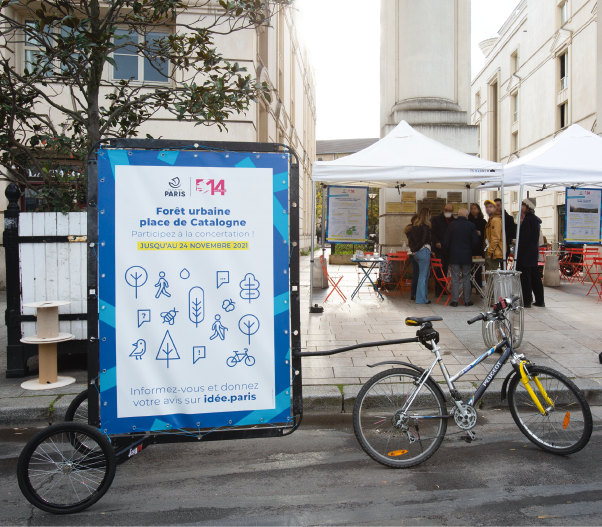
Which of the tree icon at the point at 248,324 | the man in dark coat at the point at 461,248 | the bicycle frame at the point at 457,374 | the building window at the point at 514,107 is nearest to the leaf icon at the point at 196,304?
the tree icon at the point at 248,324

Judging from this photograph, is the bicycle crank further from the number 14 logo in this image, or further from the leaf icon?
the number 14 logo

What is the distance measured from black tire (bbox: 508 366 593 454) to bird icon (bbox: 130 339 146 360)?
2.88 metres

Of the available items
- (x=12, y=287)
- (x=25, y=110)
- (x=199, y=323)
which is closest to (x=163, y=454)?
(x=199, y=323)

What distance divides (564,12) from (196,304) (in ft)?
95.2

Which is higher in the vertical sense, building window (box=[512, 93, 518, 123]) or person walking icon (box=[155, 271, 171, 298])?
building window (box=[512, 93, 518, 123])

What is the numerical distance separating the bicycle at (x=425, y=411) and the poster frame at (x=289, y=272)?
0.61m

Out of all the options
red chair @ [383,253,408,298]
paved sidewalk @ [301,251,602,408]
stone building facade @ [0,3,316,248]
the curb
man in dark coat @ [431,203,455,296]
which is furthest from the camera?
stone building facade @ [0,3,316,248]

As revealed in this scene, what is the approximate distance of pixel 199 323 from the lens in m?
3.41

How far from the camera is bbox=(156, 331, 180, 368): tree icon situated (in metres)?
3.36

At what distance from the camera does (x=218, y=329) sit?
3.43 m

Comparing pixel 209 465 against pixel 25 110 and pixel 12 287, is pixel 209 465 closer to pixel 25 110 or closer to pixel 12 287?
pixel 12 287

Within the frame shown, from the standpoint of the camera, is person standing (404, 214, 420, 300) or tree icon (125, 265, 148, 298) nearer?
tree icon (125, 265, 148, 298)

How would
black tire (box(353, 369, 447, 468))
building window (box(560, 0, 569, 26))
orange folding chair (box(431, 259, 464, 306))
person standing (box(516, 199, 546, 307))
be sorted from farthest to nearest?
building window (box(560, 0, 569, 26)), orange folding chair (box(431, 259, 464, 306)), person standing (box(516, 199, 546, 307)), black tire (box(353, 369, 447, 468))

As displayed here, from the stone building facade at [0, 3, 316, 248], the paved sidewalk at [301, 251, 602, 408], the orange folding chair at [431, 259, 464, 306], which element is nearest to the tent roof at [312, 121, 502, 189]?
the stone building facade at [0, 3, 316, 248]
